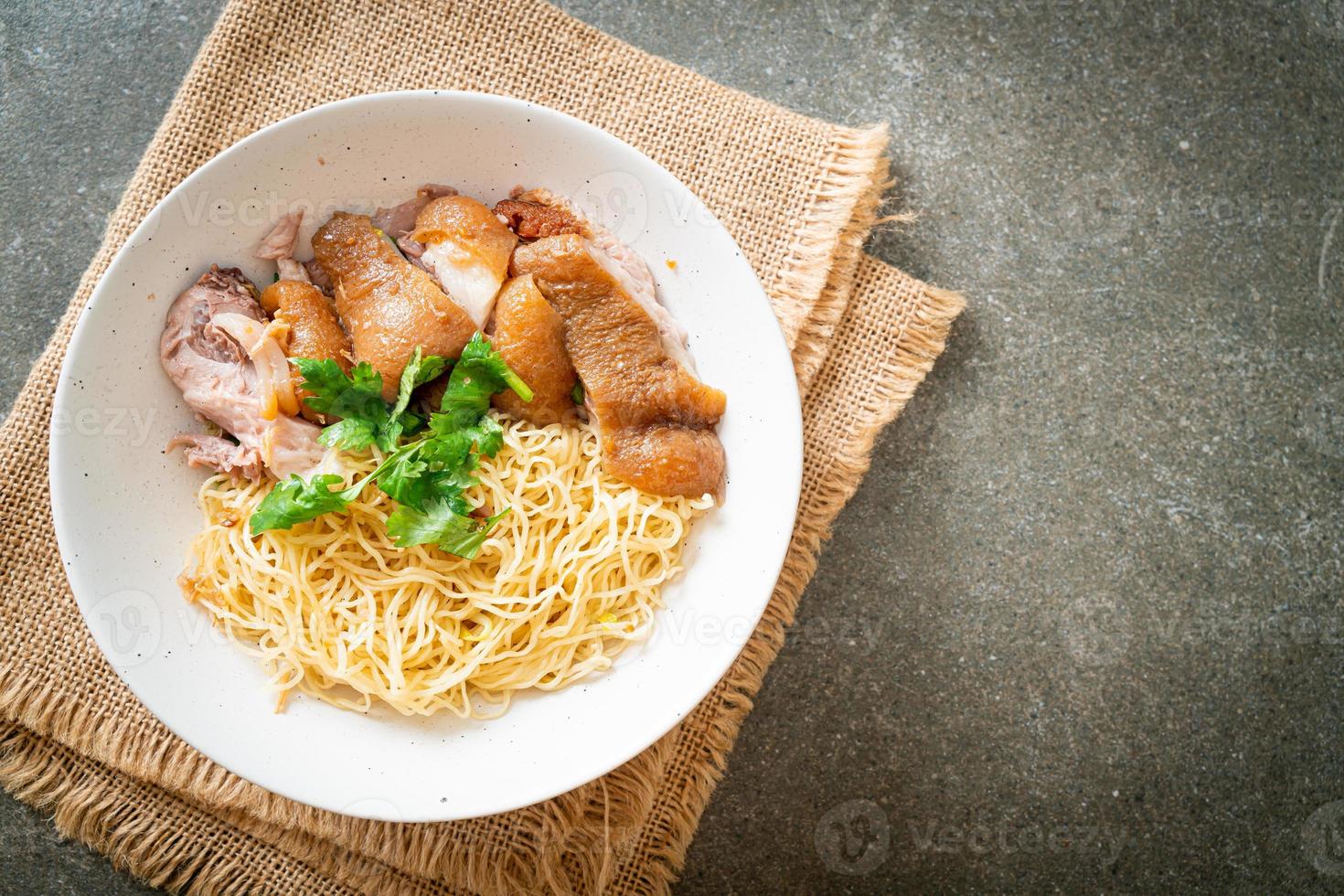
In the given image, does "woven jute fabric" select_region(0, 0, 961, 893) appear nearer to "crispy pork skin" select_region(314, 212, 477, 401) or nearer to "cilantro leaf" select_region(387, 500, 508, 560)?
"crispy pork skin" select_region(314, 212, 477, 401)

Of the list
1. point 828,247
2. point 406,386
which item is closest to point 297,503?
point 406,386

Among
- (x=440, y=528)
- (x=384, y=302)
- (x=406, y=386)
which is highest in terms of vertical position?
(x=384, y=302)

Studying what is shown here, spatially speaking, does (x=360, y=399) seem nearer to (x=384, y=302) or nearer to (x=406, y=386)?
(x=406, y=386)

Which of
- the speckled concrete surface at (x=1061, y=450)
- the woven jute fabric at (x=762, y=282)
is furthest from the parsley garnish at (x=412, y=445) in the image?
the speckled concrete surface at (x=1061, y=450)

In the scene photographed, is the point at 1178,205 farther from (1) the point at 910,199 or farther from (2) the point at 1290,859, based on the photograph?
(2) the point at 1290,859

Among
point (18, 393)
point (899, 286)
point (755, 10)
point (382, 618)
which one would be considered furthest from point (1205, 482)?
point (18, 393)

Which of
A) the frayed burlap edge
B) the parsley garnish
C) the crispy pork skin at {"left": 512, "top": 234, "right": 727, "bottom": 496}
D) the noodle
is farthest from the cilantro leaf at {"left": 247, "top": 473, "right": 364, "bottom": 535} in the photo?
the frayed burlap edge
